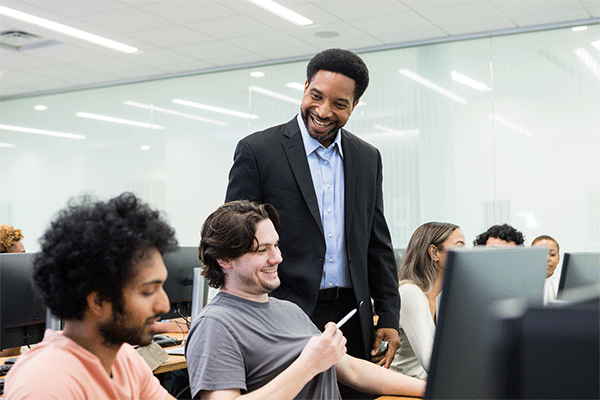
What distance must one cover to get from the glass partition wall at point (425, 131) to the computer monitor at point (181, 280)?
4.08ft

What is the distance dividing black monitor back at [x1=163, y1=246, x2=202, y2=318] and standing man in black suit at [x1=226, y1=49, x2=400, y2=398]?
1.24 metres

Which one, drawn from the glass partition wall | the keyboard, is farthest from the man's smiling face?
the glass partition wall

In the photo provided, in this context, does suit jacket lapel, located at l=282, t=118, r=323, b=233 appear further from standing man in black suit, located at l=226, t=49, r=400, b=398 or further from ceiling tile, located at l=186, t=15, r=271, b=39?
ceiling tile, located at l=186, t=15, r=271, b=39

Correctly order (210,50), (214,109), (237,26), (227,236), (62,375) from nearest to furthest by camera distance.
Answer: (62,375) < (227,236) < (237,26) < (210,50) < (214,109)

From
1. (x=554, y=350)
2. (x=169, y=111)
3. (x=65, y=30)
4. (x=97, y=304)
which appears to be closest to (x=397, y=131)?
(x=169, y=111)

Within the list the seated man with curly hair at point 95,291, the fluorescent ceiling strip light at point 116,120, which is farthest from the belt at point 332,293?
the fluorescent ceiling strip light at point 116,120

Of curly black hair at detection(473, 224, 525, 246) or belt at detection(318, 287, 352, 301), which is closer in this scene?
belt at detection(318, 287, 352, 301)

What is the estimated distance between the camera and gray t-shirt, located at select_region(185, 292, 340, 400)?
1.42m

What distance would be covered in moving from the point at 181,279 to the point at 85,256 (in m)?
2.12

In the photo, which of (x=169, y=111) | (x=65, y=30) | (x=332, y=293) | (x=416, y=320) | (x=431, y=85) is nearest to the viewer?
(x=332, y=293)

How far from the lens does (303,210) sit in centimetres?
183

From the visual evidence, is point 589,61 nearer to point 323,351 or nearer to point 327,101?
point 327,101

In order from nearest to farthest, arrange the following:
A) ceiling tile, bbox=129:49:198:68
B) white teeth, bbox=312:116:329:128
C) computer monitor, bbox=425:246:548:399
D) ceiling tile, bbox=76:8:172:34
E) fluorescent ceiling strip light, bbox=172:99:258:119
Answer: computer monitor, bbox=425:246:548:399 → white teeth, bbox=312:116:329:128 → ceiling tile, bbox=76:8:172:34 → ceiling tile, bbox=129:49:198:68 → fluorescent ceiling strip light, bbox=172:99:258:119

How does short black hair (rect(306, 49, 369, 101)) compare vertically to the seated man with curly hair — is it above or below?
above
